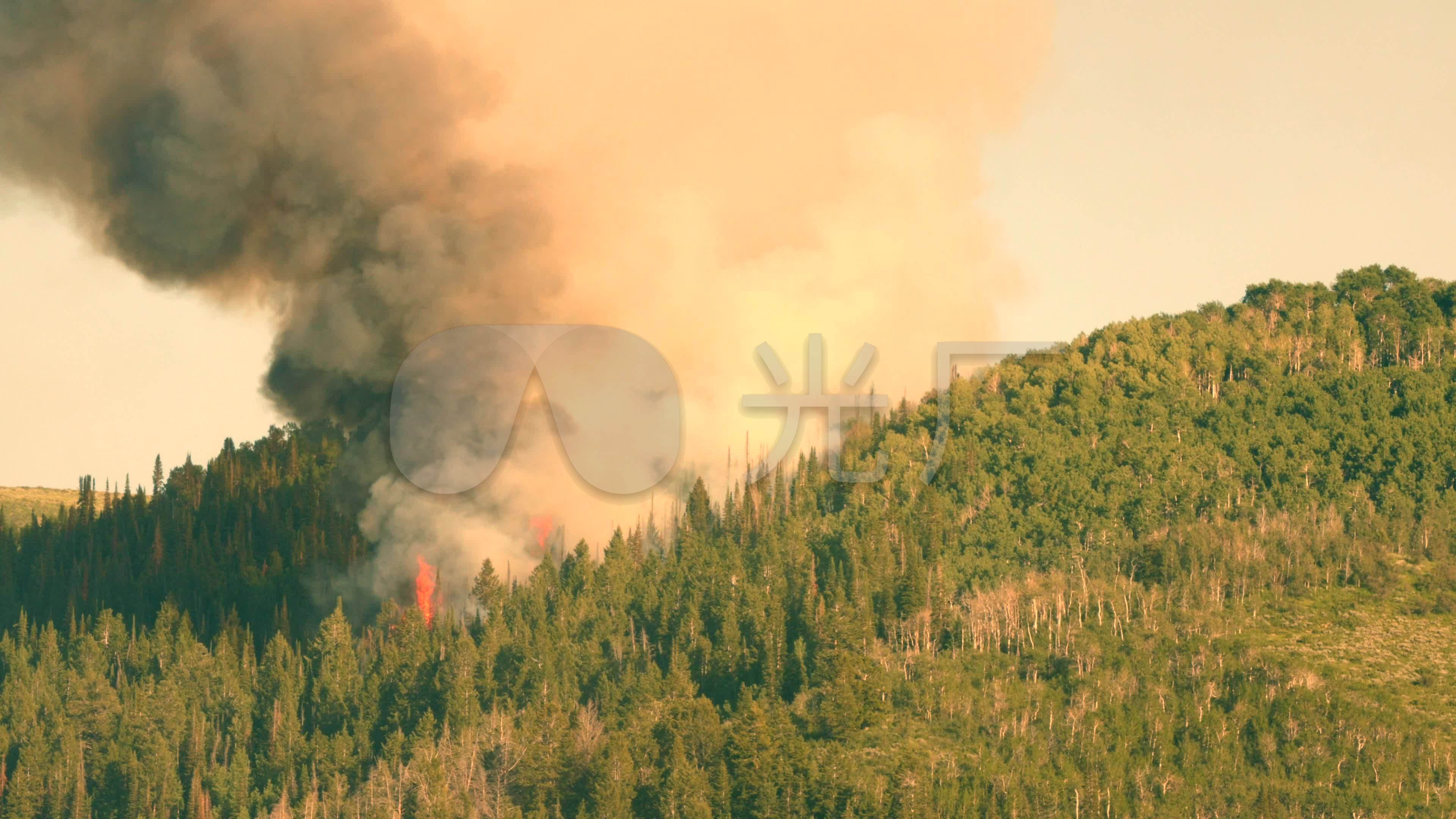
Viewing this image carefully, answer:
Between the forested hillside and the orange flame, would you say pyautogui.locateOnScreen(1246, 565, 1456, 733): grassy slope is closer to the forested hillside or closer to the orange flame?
the forested hillside

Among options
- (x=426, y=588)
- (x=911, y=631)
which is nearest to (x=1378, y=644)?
(x=911, y=631)

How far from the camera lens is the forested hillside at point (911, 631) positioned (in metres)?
115

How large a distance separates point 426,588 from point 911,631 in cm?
4607

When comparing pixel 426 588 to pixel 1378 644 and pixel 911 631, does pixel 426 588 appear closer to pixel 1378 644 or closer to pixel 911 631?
pixel 911 631

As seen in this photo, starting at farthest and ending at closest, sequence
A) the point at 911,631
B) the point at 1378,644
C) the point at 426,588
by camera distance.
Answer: the point at 426,588 → the point at 911,631 → the point at 1378,644

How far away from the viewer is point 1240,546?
5536 inches

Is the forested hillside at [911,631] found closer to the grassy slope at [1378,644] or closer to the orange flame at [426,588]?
the grassy slope at [1378,644]

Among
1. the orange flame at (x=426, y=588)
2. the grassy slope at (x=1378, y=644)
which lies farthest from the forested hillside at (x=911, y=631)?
the orange flame at (x=426, y=588)

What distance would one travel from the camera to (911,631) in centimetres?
13425

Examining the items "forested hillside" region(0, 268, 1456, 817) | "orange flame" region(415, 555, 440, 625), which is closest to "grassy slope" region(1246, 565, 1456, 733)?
"forested hillside" region(0, 268, 1456, 817)

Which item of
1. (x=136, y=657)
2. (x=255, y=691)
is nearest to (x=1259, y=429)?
(x=255, y=691)

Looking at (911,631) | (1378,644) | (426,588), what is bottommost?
(1378,644)

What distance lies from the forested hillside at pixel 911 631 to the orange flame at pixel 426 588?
155 inches

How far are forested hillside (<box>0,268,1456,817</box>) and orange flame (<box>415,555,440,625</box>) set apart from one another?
393cm
